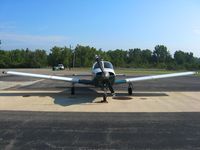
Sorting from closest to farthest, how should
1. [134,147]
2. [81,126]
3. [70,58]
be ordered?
[134,147], [81,126], [70,58]

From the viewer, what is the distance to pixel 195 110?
47.6 feet

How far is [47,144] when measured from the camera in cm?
846

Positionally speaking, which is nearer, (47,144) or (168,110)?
(47,144)

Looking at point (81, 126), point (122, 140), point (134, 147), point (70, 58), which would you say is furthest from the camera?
point (70, 58)

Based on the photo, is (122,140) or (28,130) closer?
(122,140)

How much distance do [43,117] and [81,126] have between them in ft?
7.44

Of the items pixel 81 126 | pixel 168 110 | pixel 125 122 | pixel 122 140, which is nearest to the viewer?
pixel 122 140

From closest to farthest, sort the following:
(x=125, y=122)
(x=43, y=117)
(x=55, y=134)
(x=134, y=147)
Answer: (x=134, y=147) < (x=55, y=134) < (x=125, y=122) < (x=43, y=117)

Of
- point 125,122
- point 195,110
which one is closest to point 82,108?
point 125,122

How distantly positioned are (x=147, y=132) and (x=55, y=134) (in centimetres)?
276

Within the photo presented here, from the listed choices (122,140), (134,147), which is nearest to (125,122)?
(122,140)

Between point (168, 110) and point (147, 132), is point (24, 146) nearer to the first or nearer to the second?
point (147, 132)

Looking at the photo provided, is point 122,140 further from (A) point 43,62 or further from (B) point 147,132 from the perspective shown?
(A) point 43,62

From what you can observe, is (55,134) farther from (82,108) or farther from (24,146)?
(82,108)
